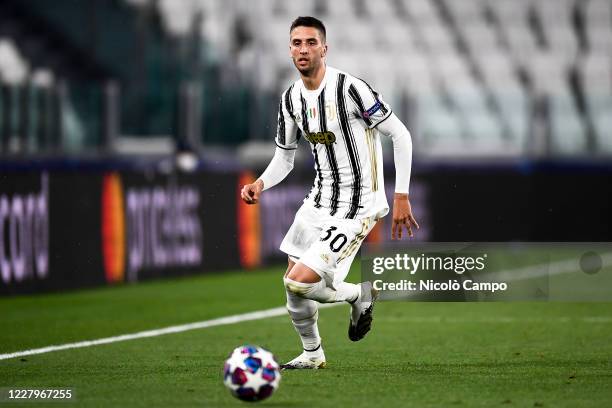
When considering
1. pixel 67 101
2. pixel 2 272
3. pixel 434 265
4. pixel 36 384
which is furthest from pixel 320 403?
pixel 67 101

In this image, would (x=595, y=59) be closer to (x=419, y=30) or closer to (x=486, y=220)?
(x=419, y=30)

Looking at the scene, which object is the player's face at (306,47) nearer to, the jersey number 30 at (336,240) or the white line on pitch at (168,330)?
the jersey number 30 at (336,240)

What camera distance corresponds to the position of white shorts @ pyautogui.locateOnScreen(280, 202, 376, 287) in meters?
8.23

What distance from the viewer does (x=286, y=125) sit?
28.1 feet

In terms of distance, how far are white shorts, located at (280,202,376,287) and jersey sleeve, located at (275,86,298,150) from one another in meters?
0.39

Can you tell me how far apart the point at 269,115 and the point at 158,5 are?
3.04 meters

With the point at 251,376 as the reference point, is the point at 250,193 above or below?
above

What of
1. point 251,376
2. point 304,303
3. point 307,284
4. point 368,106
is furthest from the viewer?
point 304,303

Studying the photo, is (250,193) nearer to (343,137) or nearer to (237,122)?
(343,137)

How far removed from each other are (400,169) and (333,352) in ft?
5.76

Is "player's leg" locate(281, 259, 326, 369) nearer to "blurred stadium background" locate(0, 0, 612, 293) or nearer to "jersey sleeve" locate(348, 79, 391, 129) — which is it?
"jersey sleeve" locate(348, 79, 391, 129)

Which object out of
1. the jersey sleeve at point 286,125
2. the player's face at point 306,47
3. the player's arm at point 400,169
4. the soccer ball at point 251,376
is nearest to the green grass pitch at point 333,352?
the soccer ball at point 251,376

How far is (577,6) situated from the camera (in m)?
28.1

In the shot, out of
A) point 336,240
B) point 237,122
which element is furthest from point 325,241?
point 237,122
